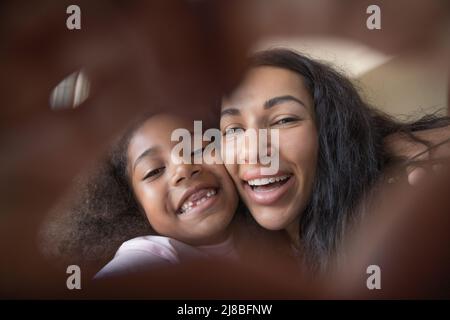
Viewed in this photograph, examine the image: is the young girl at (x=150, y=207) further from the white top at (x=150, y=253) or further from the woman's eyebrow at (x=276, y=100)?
the woman's eyebrow at (x=276, y=100)

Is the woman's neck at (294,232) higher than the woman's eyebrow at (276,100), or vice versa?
the woman's eyebrow at (276,100)

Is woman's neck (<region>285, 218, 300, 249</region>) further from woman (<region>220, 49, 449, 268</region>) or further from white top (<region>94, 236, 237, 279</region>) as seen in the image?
white top (<region>94, 236, 237, 279</region>)

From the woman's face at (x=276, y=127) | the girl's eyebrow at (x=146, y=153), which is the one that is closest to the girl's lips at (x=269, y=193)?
the woman's face at (x=276, y=127)

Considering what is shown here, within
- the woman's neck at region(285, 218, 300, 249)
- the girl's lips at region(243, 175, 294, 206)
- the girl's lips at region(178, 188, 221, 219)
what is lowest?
the woman's neck at region(285, 218, 300, 249)

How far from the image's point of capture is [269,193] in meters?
1.26

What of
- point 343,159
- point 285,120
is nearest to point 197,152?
point 285,120

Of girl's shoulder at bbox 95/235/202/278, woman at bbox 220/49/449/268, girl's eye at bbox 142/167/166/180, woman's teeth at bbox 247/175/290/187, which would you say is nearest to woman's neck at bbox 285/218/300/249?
woman at bbox 220/49/449/268

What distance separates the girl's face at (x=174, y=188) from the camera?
1237mm

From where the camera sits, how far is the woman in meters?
1.25

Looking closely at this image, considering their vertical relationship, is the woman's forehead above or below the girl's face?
above

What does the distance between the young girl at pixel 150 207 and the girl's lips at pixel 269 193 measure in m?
0.03

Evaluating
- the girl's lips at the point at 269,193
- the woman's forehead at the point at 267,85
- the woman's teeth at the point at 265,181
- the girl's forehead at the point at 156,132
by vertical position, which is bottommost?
the girl's lips at the point at 269,193
